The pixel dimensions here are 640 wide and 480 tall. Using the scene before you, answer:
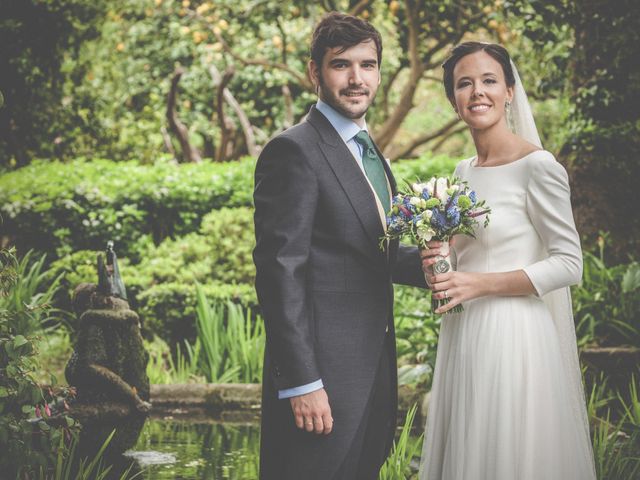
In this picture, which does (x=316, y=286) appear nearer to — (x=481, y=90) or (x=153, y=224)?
(x=481, y=90)

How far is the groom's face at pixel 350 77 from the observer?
3025 mm

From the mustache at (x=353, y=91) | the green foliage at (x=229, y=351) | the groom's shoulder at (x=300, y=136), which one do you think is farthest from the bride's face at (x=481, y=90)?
the green foliage at (x=229, y=351)

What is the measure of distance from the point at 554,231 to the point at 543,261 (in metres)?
0.12

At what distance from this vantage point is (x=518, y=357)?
10.1 feet

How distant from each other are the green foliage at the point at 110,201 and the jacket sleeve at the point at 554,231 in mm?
6347

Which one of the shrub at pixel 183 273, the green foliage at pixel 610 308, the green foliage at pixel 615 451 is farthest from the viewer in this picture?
the shrub at pixel 183 273

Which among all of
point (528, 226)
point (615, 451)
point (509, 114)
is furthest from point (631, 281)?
point (528, 226)

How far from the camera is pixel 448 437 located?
3.20 m

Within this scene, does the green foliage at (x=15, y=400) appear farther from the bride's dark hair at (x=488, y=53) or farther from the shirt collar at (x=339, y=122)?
the bride's dark hair at (x=488, y=53)

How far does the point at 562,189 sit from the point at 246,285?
5.24 m

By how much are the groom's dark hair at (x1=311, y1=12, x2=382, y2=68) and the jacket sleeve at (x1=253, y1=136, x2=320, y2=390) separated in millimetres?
401

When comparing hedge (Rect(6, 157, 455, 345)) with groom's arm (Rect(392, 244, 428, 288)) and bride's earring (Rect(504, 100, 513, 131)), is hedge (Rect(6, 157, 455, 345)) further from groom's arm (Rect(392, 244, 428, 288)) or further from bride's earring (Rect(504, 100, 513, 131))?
bride's earring (Rect(504, 100, 513, 131))

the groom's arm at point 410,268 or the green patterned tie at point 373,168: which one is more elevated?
the green patterned tie at point 373,168

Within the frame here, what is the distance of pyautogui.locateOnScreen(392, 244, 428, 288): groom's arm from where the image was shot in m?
3.43
